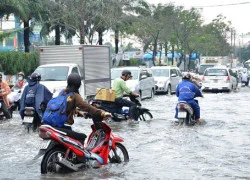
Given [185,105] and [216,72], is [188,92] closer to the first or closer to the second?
[185,105]

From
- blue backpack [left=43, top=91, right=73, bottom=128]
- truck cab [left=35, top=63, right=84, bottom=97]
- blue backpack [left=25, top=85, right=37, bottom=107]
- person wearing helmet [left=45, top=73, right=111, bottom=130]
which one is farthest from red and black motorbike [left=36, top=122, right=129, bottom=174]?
truck cab [left=35, top=63, right=84, bottom=97]

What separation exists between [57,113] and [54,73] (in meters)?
11.6

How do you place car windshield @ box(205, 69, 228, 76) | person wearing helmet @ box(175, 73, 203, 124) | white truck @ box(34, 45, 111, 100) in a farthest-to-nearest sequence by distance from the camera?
car windshield @ box(205, 69, 228, 76) < white truck @ box(34, 45, 111, 100) < person wearing helmet @ box(175, 73, 203, 124)

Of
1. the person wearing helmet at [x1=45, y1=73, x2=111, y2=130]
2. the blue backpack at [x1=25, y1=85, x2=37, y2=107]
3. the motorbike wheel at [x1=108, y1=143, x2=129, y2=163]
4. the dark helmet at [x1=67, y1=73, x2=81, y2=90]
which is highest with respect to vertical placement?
the dark helmet at [x1=67, y1=73, x2=81, y2=90]

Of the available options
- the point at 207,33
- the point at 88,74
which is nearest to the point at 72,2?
the point at 88,74

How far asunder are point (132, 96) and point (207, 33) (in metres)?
63.0

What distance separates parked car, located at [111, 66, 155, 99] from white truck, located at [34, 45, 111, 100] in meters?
1.31

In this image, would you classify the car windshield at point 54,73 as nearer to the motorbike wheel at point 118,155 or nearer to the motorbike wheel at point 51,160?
the motorbike wheel at point 118,155

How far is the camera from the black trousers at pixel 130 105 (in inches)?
630

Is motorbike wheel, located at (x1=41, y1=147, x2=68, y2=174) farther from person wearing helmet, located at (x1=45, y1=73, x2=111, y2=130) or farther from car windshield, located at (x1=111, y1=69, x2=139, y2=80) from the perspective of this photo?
car windshield, located at (x1=111, y1=69, x2=139, y2=80)

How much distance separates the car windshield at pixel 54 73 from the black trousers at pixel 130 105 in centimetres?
411

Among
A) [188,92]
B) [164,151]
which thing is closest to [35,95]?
[164,151]

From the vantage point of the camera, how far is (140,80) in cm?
2602

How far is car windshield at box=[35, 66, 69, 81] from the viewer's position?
19719 mm
